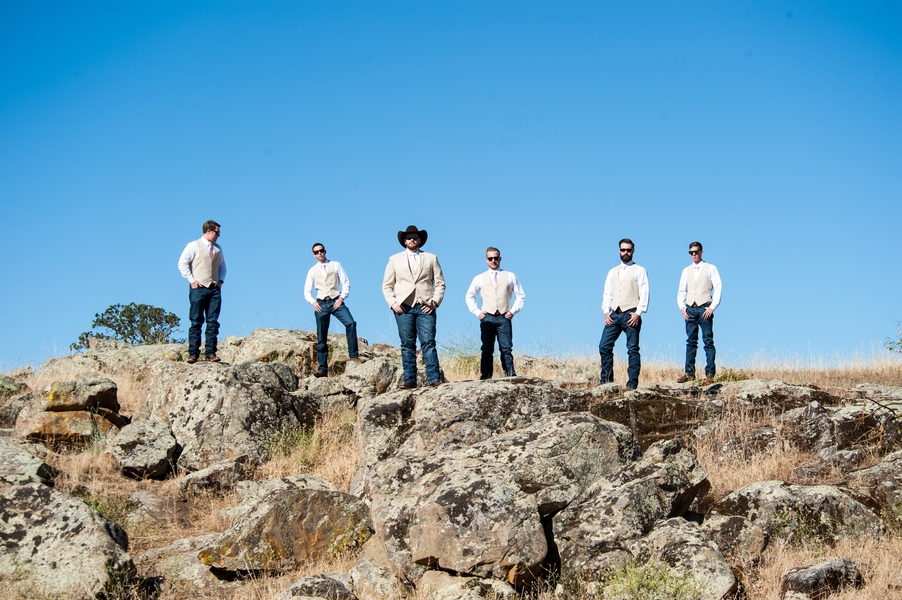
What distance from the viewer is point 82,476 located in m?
11.7

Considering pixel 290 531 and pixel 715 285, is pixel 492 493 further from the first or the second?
pixel 715 285

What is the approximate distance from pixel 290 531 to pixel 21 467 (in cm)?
390

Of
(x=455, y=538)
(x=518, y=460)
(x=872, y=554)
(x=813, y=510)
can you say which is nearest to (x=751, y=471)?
(x=813, y=510)

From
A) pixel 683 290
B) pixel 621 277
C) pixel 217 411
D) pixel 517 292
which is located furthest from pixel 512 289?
pixel 217 411

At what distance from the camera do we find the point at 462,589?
744 cm

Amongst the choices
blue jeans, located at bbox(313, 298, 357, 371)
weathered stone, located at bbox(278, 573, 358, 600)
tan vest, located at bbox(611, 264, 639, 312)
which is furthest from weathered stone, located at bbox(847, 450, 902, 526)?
blue jeans, located at bbox(313, 298, 357, 371)

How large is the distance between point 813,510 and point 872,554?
2.34 feet

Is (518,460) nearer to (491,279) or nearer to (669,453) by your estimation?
(669,453)

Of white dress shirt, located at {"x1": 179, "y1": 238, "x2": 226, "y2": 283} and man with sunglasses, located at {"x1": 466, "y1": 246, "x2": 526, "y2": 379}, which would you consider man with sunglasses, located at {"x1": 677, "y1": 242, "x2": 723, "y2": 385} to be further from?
A: white dress shirt, located at {"x1": 179, "y1": 238, "x2": 226, "y2": 283}

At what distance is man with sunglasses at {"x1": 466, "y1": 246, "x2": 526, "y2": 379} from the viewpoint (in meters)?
12.8

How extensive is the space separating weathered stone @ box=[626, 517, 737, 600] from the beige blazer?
4.87 metres

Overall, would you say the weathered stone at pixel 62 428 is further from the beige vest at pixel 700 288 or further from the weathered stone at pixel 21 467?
the beige vest at pixel 700 288

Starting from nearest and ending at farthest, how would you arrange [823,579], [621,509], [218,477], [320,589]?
[823,579] → [320,589] → [621,509] → [218,477]

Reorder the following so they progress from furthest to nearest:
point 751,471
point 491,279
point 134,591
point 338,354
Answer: point 338,354 < point 491,279 < point 751,471 < point 134,591
